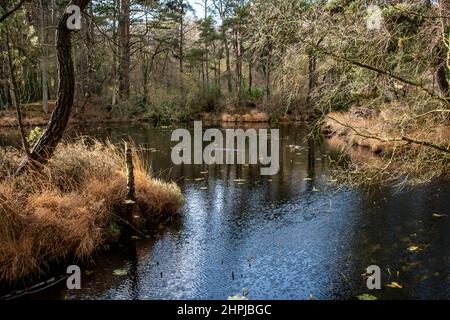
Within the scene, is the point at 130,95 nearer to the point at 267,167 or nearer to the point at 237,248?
the point at 267,167

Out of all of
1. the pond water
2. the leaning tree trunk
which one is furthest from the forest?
the pond water

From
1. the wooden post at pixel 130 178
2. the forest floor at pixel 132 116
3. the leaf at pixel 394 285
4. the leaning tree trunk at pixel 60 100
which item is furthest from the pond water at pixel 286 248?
the forest floor at pixel 132 116

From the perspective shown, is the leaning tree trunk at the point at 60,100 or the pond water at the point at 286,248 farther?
the leaning tree trunk at the point at 60,100

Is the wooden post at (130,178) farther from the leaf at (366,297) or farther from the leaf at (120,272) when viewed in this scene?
the leaf at (366,297)

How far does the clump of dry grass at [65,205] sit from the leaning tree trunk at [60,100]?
0.23m

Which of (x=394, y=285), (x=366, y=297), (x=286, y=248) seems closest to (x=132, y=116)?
(x=286, y=248)

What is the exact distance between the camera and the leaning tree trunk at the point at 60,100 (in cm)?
697

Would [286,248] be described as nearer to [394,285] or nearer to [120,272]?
[394,285]

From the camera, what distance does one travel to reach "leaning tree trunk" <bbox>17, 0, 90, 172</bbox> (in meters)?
6.97

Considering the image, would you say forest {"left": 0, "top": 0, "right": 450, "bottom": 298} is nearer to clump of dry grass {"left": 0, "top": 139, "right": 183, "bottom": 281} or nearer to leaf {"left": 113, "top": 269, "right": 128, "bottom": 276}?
clump of dry grass {"left": 0, "top": 139, "right": 183, "bottom": 281}

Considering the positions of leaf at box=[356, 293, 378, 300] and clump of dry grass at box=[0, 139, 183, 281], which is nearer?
leaf at box=[356, 293, 378, 300]

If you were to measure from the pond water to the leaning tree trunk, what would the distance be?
7.15 feet

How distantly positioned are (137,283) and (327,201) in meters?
5.05
